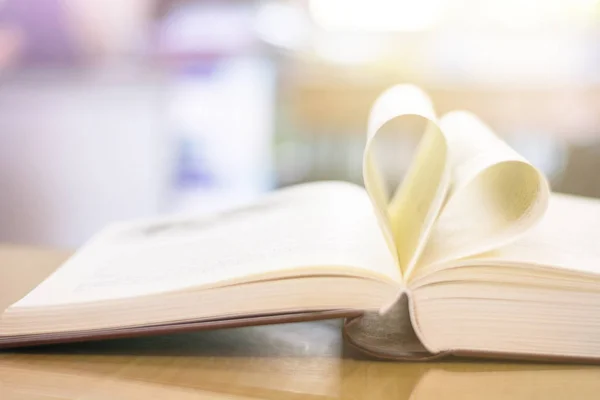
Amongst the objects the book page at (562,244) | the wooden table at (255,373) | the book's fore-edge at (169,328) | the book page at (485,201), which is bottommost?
the wooden table at (255,373)

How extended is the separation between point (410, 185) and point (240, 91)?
57 centimetres

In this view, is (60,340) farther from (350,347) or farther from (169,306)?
(350,347)

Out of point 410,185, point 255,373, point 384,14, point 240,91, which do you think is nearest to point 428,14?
point 384,14

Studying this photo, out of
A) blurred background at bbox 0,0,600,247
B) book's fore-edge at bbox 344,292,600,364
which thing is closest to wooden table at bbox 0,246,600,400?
book's fore-edge at bbox 344,292,600,364

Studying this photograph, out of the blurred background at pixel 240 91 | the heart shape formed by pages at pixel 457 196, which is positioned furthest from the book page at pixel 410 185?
the blurred background at pixel 240 91

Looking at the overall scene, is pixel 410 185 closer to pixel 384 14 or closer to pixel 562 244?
pixel 562 244

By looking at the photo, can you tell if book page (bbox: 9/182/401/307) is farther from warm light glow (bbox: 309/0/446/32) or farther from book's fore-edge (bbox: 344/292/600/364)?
warm light glow (bbox: 309/0/446/32)

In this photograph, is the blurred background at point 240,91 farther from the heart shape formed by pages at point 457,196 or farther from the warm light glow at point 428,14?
the heart shape formed by pages at point 457,196

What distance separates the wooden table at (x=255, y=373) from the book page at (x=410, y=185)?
0.07 metres

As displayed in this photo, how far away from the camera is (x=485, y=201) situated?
51 centimetres

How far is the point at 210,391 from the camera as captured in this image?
42 cm

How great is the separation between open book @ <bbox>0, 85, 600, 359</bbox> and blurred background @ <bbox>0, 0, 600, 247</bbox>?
0.62 metres

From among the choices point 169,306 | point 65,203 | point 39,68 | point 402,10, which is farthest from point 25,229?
point 169,306

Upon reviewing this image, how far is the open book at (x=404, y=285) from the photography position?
0.43m
